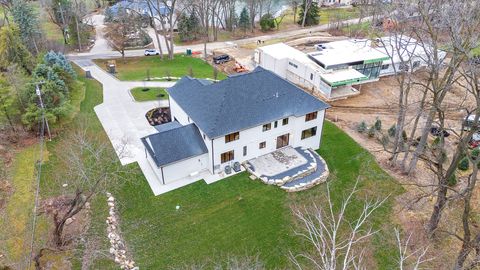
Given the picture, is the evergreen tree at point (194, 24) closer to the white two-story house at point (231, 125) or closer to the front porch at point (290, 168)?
the white two-story house at point (231, 125)

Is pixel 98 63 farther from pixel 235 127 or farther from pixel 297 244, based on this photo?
pixel 297 244

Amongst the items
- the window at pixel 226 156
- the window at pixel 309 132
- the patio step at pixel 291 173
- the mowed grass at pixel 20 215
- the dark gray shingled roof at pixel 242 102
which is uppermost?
the dark gray shingled roof at pixel 242 102

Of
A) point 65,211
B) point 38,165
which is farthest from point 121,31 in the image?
point 65,211

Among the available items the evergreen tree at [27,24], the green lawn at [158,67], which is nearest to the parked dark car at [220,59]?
the green lawn at [158,67]

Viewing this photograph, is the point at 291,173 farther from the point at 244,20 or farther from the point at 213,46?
the point at 244,20

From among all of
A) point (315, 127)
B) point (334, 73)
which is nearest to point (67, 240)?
point (315, 127)

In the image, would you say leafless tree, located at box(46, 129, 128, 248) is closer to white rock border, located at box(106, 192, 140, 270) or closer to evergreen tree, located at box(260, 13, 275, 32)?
white rock border, located at box(106, 192, 140, 270)

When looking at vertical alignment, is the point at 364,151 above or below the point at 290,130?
below

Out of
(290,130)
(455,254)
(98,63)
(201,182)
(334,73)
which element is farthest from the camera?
(98,63)

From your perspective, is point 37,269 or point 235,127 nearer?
point 37,269
